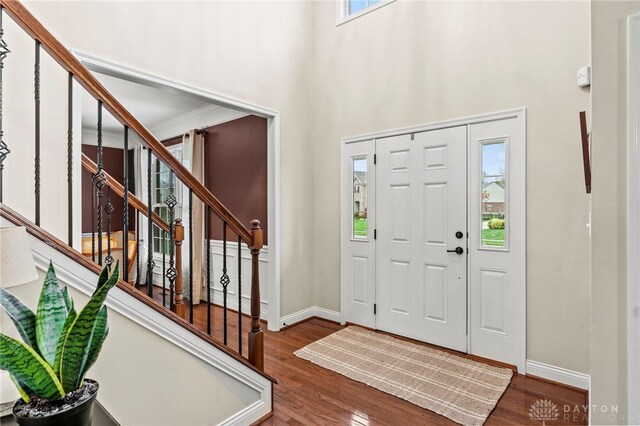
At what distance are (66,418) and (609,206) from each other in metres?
2.00

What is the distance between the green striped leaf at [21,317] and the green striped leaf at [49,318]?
0.03 m

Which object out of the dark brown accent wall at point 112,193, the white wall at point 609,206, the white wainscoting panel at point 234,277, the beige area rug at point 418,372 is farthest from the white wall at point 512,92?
the dark brown accent wall at point 112,193

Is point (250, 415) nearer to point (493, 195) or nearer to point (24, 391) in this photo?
point (24, 391)

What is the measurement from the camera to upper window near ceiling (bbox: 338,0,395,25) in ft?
11.8

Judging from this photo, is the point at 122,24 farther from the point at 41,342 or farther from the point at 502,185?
the point at 502,185

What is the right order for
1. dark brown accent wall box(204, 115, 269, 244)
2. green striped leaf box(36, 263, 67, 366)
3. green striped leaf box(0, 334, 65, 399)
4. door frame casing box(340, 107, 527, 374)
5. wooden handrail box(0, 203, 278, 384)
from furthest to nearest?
1. dark brown accent wall box(204, 115, 269, 244)
2. door frame casing box(340, 107, 527, 374)
3. wooden handrail box(0, 203, 278, 384)
4. green striped leaf box(36, 263, 67, 366)
5. green striped leaf box(0, 334, 65, 399)

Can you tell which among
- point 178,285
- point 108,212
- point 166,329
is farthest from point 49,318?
point 178,285

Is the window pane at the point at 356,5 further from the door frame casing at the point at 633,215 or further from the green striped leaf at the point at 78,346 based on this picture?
the green striped leaf at the point at 78,346

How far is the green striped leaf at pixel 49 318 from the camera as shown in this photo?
96 centimetres

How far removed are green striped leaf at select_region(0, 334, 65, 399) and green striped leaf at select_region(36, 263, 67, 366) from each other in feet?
0.22

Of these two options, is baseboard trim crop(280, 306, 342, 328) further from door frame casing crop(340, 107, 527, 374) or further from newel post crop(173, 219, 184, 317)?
newel post crop(173, 219, 184, 317)

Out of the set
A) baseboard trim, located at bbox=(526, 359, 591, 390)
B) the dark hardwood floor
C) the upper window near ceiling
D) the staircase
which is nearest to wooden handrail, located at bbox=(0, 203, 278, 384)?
the staircase

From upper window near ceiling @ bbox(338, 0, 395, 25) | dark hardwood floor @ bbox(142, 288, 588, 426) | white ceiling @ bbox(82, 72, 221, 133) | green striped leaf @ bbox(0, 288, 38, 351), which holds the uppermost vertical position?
upper window near ceiling @ bbox(338, 0, 395, 25)

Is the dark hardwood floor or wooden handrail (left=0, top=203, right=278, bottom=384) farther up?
wooden handrail (left=0, top=203, right=278, bottom=384)
